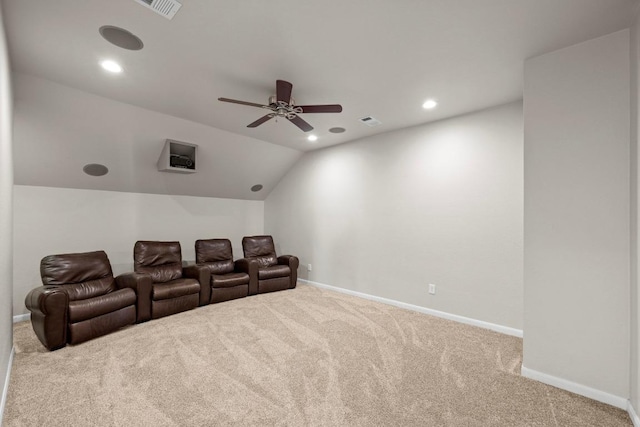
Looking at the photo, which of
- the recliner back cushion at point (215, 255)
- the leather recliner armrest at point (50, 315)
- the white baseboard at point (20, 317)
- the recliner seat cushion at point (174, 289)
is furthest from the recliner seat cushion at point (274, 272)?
the white baseboard at point (20, 317)

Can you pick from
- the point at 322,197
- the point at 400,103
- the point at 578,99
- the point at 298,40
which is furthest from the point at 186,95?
the point at 578,99

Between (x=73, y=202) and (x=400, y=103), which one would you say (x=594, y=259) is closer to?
(x=400, y=103)

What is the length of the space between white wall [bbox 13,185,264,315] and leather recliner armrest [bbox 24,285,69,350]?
4.93 feet

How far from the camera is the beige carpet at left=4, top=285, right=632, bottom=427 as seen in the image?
1971mm

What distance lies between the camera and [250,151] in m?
5.31

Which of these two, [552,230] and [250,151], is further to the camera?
[250,151]

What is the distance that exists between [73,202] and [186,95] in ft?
8.87

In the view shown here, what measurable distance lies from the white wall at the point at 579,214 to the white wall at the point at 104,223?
17.8 ft

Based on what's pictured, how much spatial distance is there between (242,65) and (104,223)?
374 cm

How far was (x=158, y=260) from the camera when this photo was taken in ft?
15.1

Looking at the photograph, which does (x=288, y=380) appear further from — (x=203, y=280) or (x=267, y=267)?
(x=267, y=267)

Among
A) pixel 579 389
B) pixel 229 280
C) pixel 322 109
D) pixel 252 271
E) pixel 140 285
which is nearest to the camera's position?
pixel 579 389

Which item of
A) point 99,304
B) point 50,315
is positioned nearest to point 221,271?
point 99,304

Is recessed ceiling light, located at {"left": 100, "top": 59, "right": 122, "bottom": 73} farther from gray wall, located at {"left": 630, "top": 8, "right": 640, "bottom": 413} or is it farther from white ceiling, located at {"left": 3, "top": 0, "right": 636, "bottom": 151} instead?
gray wall, located at {"left": 630, "top": 8, "right": 640, "bottom": 413}
